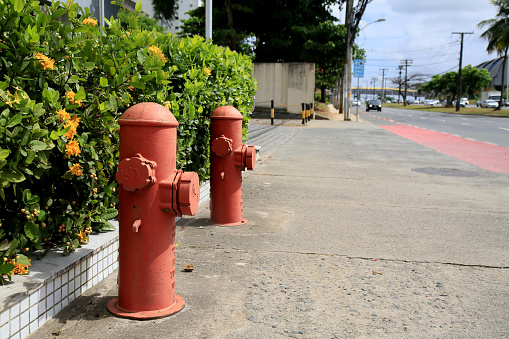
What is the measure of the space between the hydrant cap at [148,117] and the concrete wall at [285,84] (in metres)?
27.4

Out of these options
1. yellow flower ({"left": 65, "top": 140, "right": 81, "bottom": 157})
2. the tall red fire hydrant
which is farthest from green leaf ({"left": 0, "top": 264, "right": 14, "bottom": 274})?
yellow flower ({"left": 65, "top": 140, "right": 81, "bottom": 157})

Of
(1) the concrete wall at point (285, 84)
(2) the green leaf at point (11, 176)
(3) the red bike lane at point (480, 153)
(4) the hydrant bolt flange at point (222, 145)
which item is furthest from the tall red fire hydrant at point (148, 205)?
(1) the concrete wall at point (285, 84)

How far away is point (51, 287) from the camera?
2.99 meters

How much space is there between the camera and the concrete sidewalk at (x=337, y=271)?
309 centimetres

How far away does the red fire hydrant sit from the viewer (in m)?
5.24

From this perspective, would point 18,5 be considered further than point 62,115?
No

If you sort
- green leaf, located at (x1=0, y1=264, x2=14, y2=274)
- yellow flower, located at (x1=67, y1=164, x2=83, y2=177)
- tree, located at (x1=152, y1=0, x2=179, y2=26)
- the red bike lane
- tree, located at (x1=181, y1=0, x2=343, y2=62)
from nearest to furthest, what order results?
green leaf, located at (x1=0, y1=264, x2=14, y2=274), yellow flower, located at (x1=67, y1=164, x2=83, y2=177), the red bike lane, tree, located at (x1=152, y1=0, x2=179, y2=26), tree, located at (x1=181, y1=0, x2=343, y2=62)

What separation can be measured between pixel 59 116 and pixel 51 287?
102 centimetres

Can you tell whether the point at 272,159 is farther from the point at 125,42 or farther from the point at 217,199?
the point at 125,42

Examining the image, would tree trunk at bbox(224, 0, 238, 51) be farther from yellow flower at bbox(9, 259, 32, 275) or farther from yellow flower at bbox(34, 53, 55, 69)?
yellow flower at bbox(9, 259, 32, 275)

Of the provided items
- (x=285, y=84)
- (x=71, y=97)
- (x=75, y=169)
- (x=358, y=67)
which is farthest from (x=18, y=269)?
(x=358, y=67)

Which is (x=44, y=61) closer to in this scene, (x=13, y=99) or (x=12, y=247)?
(x=13, y=99)

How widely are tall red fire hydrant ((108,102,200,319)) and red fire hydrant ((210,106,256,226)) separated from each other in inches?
83.3

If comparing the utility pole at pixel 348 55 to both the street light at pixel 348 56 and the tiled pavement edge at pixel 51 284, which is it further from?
the tiled pavement edge at pixel 51 284
